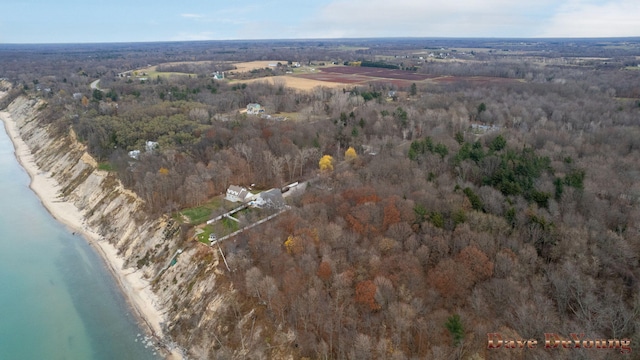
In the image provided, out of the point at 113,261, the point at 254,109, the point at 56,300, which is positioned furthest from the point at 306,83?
the point at 56,300

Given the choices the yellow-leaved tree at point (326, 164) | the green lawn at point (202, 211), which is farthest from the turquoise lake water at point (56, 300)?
the yellow-leaved tree at point (326, 164)

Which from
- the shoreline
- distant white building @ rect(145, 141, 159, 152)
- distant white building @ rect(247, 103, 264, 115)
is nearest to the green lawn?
the shoreline

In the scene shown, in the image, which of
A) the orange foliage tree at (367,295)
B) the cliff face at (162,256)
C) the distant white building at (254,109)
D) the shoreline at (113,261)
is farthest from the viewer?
the distant white building at (254,109)

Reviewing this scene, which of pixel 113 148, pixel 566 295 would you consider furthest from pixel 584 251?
pixel 113 148

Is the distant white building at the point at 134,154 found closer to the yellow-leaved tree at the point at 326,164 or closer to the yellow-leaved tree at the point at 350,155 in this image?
the yellow-leaved tree at the point at 326,164

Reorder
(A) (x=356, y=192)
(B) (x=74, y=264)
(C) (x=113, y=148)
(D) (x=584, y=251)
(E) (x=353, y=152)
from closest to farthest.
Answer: (D) (x=584, y=251), (A) (x=356, y=192), (B) (x=74, y=264), (E) (x=353, y=152), (C) (x=113, y=148)

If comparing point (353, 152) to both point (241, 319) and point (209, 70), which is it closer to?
point (241, 319)

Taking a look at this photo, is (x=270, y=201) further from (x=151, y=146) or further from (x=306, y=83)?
(x=306, y=83)
